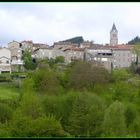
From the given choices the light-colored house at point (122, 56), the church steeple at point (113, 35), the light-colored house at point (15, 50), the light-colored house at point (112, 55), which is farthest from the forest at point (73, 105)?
the church steeple at point (113, 35)

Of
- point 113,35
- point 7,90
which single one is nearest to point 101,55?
point 113,35

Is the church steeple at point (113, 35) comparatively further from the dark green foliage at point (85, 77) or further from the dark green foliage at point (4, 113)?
the dark green foliage at point (4, 113)

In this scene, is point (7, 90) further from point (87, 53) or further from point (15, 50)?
point (87, 53)

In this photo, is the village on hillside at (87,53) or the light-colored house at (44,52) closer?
the village on hillside at (87,53)

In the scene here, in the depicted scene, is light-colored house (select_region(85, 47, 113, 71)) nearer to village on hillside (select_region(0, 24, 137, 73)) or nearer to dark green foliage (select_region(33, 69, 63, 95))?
village on hillside (select_region(0, 24, 137, 73))

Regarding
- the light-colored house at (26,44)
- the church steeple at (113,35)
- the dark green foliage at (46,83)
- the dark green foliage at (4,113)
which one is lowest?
the dark green foliage at (4,113)

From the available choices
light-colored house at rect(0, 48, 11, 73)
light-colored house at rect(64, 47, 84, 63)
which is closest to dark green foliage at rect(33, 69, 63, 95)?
light-colored house at rect(0, 48, 11, 73)

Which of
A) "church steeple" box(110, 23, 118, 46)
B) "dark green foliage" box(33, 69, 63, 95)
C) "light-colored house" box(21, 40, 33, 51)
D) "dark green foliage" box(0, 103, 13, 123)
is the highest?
"church steeple" box(110, 23, 118, 46)

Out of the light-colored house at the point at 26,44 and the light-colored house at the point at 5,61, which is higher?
the light-colored house at the point at 26,44

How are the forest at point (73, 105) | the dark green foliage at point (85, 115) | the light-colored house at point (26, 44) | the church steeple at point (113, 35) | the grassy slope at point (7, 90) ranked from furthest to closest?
the church steeple at point (113, 35) < the light-colored house at point (26, 44) < the grassy slope at point (7, 90) < the dark green foliage at point (85, 115) < the forest at point (73, 105)

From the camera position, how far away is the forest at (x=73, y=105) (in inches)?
607

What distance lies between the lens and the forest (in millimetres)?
15414

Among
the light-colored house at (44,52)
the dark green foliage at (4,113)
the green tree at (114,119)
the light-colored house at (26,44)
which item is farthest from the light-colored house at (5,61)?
the green tree at (114,119)

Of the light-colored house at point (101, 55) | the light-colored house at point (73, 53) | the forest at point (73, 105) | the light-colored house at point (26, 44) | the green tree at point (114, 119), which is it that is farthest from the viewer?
the light-colored house at point (26, 44)
